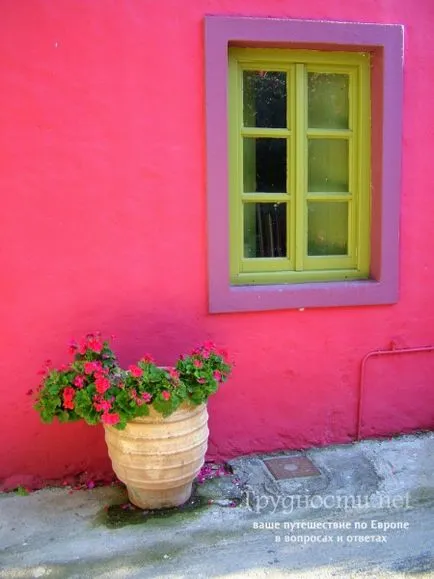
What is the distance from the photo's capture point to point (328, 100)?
3.89m

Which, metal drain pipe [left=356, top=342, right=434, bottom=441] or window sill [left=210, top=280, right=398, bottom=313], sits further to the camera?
metal drain pipe [left=356, top=342, right=434, bottom=441]

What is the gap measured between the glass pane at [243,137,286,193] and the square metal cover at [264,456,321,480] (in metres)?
1.66

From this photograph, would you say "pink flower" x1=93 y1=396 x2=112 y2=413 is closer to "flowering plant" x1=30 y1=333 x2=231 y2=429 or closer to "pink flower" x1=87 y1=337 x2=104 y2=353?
"flowering plant" x1=30 y1=333 x2=231 y2=429

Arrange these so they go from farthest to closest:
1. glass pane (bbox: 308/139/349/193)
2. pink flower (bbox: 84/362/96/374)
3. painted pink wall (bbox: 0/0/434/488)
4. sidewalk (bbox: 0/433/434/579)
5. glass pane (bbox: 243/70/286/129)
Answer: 1. glass pane (bbox: 308/139/349/193)
2. glass pane (bbox: 243/70/286/129)
3. painted pink wall (bbox: 0/0/434/488)
4. pink flower (bbox: 84/362/96/374)
5. sidewalk (bbox: 0/433/434/579)

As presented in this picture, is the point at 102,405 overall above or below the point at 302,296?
below

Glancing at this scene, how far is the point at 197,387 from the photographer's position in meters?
3.05

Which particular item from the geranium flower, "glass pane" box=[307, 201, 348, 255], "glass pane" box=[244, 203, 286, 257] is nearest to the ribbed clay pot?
the geranium flower

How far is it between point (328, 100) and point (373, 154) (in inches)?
17.5

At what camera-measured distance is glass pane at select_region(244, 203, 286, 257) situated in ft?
12.6

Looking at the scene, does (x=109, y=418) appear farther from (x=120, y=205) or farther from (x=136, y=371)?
(x=120, y=205)

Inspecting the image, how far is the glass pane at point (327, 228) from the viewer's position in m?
3.95

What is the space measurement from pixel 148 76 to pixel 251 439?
7.37ft

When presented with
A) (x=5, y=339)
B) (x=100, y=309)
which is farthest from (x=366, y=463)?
(x=5, y=339)

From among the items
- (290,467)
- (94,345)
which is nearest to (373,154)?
(290,467)
